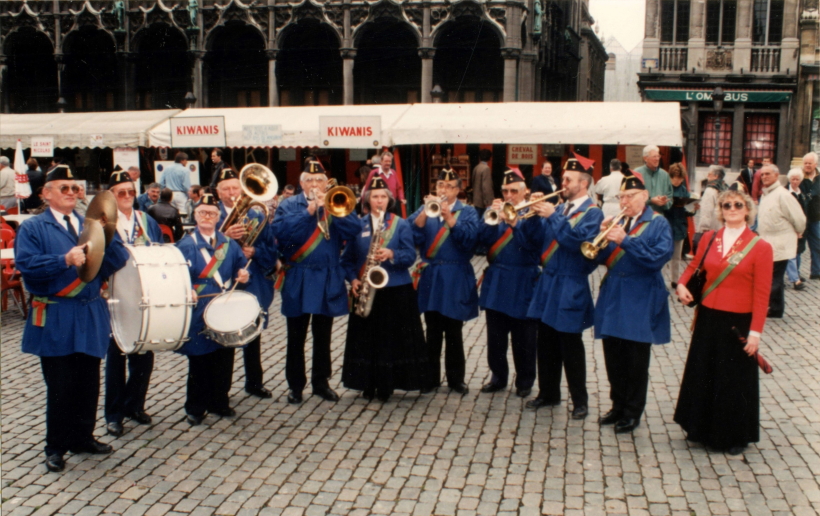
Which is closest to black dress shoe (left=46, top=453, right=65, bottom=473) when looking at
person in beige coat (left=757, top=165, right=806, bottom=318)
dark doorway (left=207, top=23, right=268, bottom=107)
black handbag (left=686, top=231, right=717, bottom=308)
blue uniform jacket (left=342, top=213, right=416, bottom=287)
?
blue uniform jacket (left=342, top=213, right=416, bottom=287)

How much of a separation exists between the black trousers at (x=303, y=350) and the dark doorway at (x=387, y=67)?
2012cm

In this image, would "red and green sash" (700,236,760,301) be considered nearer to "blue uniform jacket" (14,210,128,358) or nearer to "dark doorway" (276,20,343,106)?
"blue uniform jacket" (14,210,128,358)

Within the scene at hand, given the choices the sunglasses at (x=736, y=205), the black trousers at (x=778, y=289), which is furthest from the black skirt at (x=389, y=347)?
the black trousers at (x=778, y=289)

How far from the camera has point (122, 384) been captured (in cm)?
602

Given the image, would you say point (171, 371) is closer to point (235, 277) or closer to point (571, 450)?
point (235, 277)

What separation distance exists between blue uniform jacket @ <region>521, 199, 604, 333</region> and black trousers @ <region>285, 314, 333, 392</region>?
173 cm

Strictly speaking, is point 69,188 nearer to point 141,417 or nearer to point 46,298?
point 46,298

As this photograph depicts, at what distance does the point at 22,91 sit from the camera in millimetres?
28984

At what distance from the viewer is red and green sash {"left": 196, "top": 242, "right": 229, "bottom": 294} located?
6008 millimetres

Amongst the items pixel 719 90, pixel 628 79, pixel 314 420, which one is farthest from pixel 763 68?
pixel 314 420

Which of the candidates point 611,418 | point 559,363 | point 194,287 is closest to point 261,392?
point 194,287

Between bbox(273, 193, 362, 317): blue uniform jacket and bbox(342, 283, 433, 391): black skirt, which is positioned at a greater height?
bbox(273, 193, 362, 317): blue uniform jacket

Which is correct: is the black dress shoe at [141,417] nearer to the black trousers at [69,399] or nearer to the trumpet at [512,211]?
the black trousers at [69,399]

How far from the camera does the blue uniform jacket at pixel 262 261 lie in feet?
21.9
